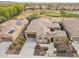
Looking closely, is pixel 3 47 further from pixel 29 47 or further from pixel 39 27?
pixel 39 27

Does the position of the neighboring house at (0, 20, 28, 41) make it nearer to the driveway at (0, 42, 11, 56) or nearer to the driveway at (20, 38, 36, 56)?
the driveway at (0, 42, 11, 56)

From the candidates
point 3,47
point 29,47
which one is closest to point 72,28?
point 29,47

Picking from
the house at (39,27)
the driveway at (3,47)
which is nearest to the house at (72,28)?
→ the house at (39,27)

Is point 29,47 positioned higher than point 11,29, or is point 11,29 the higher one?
point 11,29

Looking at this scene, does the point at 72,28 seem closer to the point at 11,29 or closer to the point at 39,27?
the point at 39,27

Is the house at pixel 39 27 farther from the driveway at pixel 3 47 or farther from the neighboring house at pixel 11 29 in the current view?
the driveway at pixel 3 47
